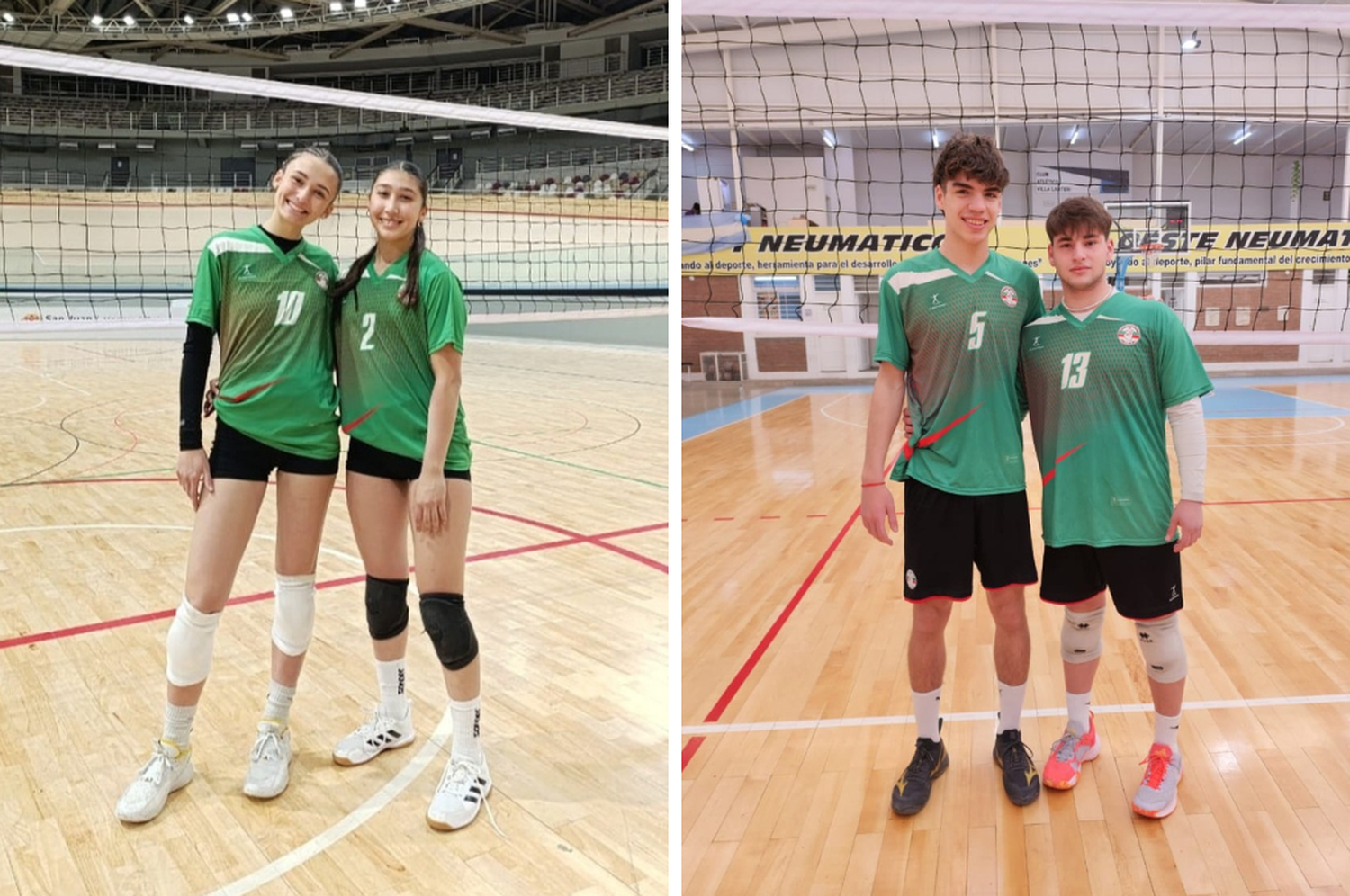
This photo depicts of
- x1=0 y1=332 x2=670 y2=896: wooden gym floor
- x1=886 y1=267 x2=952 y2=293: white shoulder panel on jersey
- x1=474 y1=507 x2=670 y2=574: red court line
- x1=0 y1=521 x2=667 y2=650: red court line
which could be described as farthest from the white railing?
x1=886 y1=267 x2=952 y2=293: white shoulder panel on jersey

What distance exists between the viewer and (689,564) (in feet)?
13.9

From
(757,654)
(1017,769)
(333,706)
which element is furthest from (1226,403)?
(333,706)

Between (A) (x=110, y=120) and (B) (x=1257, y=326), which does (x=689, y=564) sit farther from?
(A) (x=110, y=120)

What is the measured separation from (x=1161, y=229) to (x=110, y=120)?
18.0 meters

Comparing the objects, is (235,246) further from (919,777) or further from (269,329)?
(919,777)

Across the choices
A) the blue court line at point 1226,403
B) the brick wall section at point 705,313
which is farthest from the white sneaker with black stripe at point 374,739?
the brick wall section at point 705,313

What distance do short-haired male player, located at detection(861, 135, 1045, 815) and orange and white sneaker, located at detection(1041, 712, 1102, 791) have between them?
0.34m

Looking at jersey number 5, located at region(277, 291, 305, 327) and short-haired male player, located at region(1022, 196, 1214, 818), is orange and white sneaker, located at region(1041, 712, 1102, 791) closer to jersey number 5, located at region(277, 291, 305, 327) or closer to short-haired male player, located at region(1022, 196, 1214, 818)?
short-haired male player, located at region(1022, 196, 1214, 818)

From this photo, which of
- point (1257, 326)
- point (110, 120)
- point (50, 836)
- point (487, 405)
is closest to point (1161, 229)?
point (1257, 326)

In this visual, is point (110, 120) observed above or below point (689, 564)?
above

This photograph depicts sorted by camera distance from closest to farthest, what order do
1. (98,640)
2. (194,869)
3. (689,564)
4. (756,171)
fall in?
(194,869) → (98,640) → (689,564) → (756,171)

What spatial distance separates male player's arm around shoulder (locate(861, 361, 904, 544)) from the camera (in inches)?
78.8

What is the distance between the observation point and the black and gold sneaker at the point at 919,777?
2127 millimetres

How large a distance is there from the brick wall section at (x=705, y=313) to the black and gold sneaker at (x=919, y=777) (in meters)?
9.19
